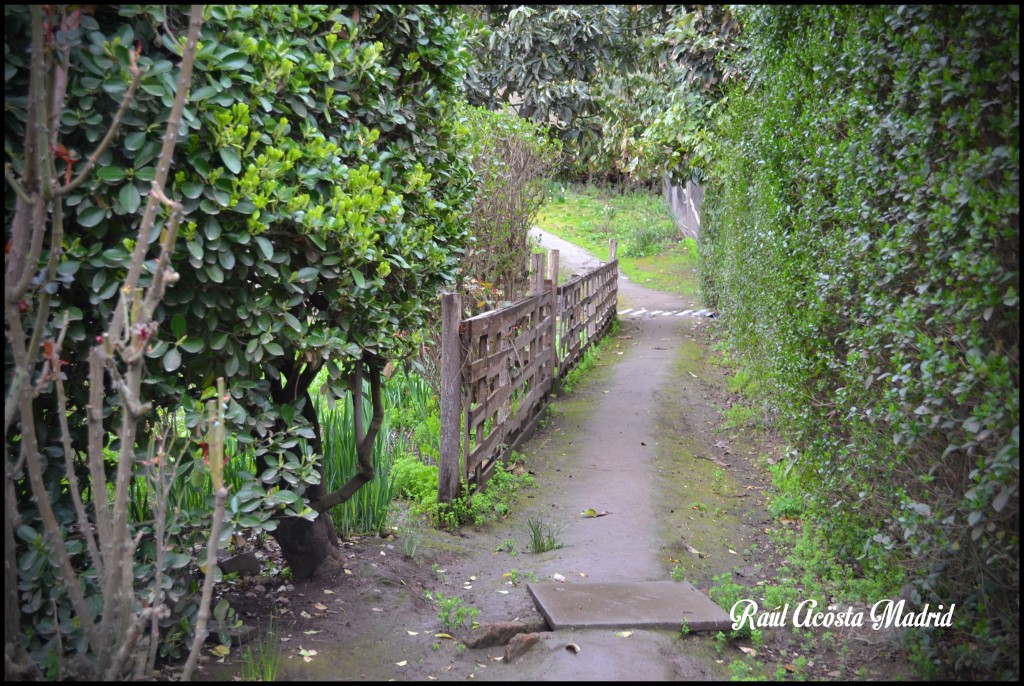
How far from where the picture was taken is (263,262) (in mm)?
3410

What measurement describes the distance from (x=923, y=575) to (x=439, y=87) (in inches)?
141

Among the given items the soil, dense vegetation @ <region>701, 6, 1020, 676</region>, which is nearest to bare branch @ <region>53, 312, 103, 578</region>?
the soil

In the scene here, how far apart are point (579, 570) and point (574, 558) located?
25cm

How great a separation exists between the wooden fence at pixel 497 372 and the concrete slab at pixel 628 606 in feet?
5.45

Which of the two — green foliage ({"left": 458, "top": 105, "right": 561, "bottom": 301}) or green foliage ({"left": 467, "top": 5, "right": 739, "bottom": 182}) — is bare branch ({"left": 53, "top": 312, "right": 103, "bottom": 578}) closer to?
green foliage ({"left": 458, "top": 105, "right": 561, "bottom": 301})

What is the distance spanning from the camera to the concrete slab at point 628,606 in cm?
420

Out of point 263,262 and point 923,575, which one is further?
point 923,575

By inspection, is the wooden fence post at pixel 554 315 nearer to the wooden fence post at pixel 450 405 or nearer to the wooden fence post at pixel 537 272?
the wooden fence post at pixel 537 272

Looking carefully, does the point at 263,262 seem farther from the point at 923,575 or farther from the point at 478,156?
the point at 478,156

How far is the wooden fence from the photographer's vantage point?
20.0 feet

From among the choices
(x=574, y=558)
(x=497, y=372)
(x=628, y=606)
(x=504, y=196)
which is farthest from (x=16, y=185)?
(x=504, y=196)

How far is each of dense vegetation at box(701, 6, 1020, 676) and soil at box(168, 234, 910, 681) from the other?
0.61 metres

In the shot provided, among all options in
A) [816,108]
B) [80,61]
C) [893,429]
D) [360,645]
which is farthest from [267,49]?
[816,108]

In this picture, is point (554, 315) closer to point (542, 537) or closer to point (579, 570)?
point (542, 537)
